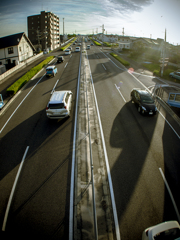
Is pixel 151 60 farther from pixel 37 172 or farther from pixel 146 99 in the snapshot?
pixel 37 172

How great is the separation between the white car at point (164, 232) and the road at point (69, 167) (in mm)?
768

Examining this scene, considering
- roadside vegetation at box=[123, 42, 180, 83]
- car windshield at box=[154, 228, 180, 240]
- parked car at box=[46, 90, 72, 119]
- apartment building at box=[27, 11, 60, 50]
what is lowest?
car windshield at box=[154, 228, 180, 240]

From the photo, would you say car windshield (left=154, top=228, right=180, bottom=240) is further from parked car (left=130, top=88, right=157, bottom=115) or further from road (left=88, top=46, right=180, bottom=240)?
parked car (left=130, top=88, right=157, bottom=115)

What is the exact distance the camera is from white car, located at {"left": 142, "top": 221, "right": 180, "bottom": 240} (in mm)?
4531

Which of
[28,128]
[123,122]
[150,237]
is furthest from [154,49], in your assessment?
[150,237]

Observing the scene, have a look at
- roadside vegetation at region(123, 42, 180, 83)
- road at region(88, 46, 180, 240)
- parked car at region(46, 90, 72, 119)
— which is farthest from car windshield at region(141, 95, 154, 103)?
roadside vegetation at region(123, 42, 180, 83)

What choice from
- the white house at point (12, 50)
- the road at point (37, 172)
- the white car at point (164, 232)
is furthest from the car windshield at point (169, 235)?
the white house at point (12, 50)

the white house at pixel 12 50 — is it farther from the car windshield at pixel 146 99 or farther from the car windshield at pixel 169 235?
the car windshield at pixel 169 235

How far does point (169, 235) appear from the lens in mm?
4578

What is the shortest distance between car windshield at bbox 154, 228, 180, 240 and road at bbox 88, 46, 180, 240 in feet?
3.00

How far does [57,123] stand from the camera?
39.1ft

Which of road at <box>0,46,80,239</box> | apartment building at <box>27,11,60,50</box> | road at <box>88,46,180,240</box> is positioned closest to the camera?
road at <box>0,46,80,239</box>

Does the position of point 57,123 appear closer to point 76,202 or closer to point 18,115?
point 18,115

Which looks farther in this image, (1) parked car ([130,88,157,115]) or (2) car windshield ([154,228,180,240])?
(1) parked car ([130,88,157,115])
